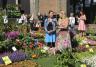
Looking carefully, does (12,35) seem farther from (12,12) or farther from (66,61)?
(12,12)

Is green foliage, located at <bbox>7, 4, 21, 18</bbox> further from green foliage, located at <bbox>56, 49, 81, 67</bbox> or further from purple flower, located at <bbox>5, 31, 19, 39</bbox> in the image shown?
green foliage, located at <bbox>56, 49, 81, 67</bbox>

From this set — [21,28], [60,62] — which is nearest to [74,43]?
[21,28]

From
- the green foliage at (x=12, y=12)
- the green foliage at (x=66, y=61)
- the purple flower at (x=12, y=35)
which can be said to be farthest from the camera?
the green foliage at (x=12, y=12)

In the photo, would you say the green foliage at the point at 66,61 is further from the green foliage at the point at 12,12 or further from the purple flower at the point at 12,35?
the green foliage at the point at 12,12

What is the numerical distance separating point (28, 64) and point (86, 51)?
4.86m

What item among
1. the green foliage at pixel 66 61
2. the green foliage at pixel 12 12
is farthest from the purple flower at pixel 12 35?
the green foliage at pixel 12 12

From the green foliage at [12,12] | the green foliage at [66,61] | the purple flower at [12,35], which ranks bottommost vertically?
the green foliage at [12,12]

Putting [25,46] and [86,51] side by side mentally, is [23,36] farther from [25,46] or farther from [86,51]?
[86,51]

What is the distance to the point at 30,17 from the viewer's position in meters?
33.9

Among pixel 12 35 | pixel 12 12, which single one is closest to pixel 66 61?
pixel 12 35

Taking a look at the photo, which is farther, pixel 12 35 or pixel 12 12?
pixel 12 12

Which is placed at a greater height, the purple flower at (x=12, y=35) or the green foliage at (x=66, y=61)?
the green foliage at (x=66, y=61)

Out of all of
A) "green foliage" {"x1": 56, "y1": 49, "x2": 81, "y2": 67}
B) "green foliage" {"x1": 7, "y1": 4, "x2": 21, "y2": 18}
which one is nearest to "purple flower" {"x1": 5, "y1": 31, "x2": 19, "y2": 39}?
"green foliage" {"x1": 56, "y1": 49, "x2": 81, "y2": 67}

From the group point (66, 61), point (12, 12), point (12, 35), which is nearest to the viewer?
point (66, 61)
